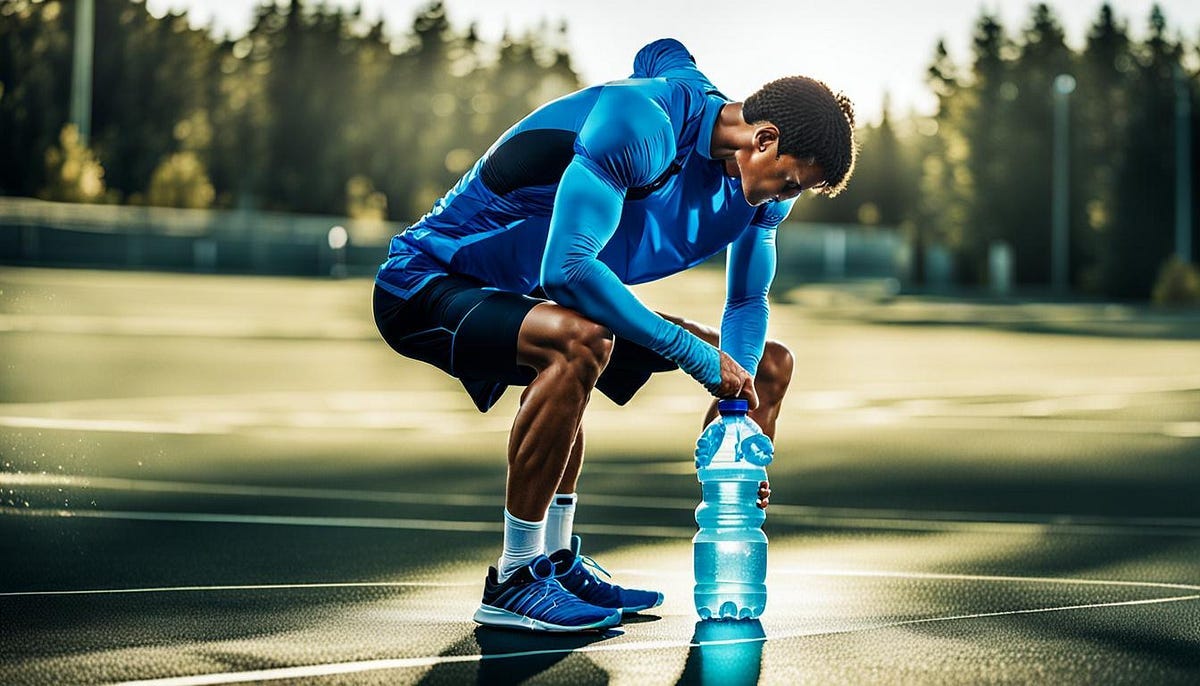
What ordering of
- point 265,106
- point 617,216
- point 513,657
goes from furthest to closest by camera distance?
point 265,106
point 617,216
point 513,657

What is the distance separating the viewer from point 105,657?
181 inches

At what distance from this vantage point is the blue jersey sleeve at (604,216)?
4867mm

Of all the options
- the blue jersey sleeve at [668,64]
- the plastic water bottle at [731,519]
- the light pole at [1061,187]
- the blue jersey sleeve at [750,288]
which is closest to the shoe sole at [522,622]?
the plastic water bottle at [731,519]

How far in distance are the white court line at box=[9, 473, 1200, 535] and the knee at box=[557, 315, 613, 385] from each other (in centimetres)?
324

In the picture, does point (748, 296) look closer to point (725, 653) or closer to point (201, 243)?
point (725, 653)

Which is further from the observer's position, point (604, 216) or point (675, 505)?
point (675, 505)

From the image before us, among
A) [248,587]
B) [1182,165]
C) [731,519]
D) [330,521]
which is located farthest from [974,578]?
[1182,165]

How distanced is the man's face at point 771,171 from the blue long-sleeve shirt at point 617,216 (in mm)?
192

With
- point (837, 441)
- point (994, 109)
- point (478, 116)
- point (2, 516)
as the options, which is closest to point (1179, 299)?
point (994, 109)

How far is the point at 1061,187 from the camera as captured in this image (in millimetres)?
53688

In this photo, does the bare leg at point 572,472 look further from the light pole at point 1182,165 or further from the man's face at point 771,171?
the light pole at point 1182,165

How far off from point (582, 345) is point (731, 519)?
108 centimetres

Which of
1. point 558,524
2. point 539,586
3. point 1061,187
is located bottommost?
point 539,586

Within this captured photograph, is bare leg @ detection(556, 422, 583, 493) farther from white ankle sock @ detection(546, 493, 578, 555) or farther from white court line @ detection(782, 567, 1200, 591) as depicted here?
white court line @ detection(782, 567, 1200, 591)
